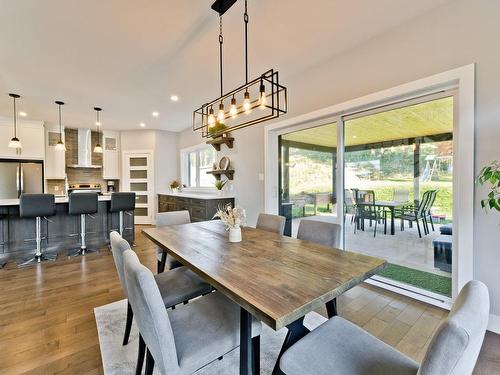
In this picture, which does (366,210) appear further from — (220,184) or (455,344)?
(220,184)

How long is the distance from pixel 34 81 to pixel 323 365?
16.4ft

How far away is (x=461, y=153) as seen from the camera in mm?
2072

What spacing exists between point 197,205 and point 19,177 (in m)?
4.23

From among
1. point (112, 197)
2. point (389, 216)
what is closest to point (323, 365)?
point (389, 216)

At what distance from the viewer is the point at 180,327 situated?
1261 mm

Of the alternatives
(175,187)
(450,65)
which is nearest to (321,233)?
(450,65)

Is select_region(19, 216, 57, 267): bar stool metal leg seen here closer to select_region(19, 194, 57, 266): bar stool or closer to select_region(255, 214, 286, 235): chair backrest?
select_region(19, 194, 57, 266): bar stool

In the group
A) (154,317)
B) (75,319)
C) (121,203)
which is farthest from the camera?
(121,203)

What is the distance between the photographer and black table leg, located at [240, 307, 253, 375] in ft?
3.75

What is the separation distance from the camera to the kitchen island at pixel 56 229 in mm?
3826

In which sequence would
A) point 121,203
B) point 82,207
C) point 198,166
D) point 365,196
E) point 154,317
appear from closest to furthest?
point 154,317 < point 365,196 < point 82,207 < point 121,203 < point 198,166

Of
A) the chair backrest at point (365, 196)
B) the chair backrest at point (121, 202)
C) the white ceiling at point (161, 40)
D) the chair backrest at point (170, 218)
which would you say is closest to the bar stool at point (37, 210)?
the chair backrest at point (121, 202)

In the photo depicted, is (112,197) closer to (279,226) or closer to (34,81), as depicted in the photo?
(34,81)

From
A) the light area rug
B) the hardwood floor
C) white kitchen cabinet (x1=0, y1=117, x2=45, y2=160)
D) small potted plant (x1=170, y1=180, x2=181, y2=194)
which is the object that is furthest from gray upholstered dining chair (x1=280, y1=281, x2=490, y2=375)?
white kitchen cabinet (x1=0, y1=117, x2=45, y2=160)
